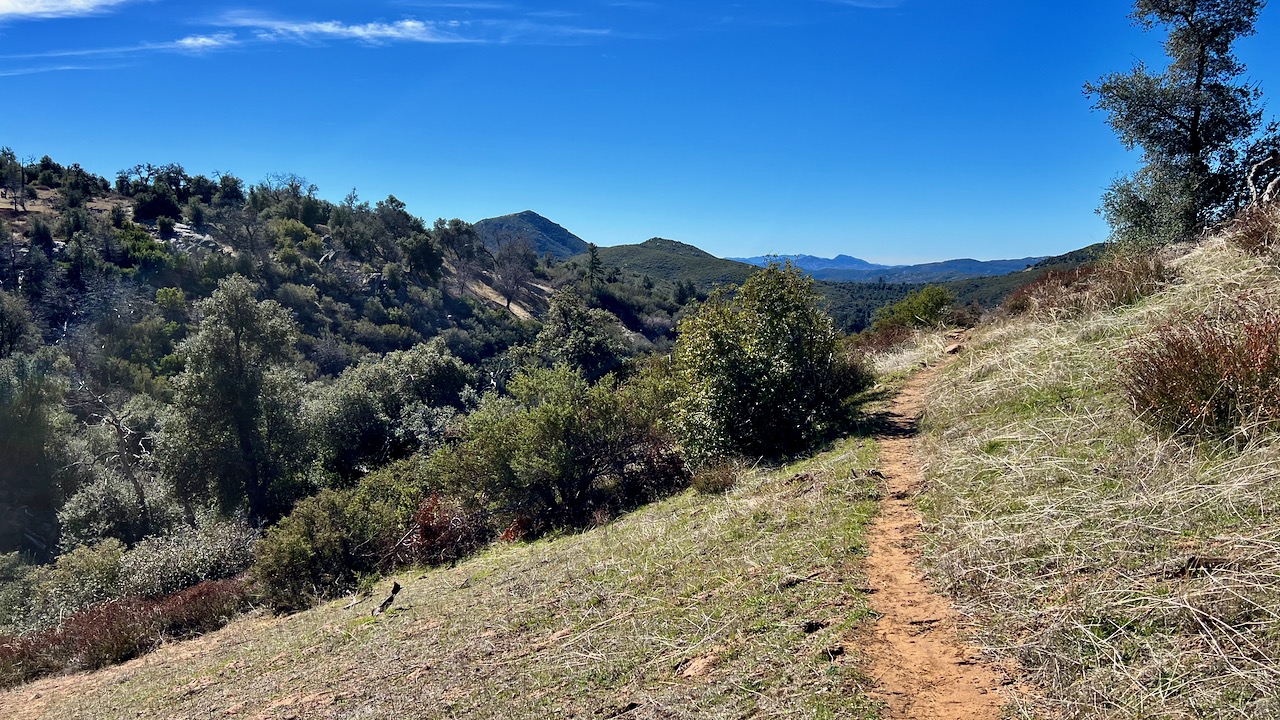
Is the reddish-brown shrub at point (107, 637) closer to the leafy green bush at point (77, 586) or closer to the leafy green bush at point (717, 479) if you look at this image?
the leafy green bush at point (77, 586)

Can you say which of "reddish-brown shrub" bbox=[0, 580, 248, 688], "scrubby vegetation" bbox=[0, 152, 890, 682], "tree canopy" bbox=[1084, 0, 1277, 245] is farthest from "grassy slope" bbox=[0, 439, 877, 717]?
"tree canopy" bbox=[1084, 0, 1277, 245]

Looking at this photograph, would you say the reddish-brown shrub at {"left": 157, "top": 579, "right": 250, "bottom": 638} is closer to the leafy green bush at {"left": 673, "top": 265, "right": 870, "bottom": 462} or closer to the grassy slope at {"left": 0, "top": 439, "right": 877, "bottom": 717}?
the grassy slope at {"left": 0, "top": 439, "right": 877, "bottom": 717}

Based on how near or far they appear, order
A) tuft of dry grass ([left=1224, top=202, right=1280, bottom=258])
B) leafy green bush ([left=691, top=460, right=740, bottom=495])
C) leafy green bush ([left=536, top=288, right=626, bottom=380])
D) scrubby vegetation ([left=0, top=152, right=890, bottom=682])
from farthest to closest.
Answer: leafy green bush ([left=536, top=288, right=626, bottom=380]) < scrubby vegetation ([left=0, top=152, right=890, bottom=682]) < leafy green bush ([left=691, top=460, right=740, bottom=495]) < tuft of dry grass ([left=1224, top=202, right=1280, bottom=258])

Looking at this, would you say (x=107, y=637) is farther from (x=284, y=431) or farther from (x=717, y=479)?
(x=284, y=431)

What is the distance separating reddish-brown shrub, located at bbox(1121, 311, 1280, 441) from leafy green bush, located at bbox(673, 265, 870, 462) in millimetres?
5739

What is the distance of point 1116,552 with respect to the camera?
390 cm

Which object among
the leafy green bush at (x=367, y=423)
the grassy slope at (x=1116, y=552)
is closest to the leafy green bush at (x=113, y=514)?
the leafy green bush at (x=367, y=423)

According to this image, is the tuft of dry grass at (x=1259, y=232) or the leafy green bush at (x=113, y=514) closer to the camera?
the tuft of dry grass at (x=1259, y=232)

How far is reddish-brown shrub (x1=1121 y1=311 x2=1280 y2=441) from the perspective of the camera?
4.68m

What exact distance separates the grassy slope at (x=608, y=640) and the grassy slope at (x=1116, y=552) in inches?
37.3

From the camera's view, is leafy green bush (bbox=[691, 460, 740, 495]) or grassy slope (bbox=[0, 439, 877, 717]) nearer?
grassy slope (bbox=[0, 439, 877, 717])

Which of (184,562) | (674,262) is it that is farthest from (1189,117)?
(674,262)

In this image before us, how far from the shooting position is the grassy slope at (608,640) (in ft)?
13.0

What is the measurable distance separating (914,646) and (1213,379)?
366 cm
